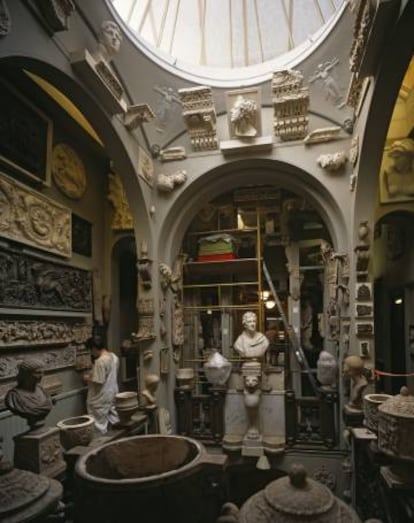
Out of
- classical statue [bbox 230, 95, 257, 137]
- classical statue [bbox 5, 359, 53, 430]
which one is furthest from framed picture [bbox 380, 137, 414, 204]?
classical statue [bbox 5, 359, 53, 430]

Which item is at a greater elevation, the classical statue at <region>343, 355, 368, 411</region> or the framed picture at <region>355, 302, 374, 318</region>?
the framed picture at <region>355, 302, 374, 318</region>

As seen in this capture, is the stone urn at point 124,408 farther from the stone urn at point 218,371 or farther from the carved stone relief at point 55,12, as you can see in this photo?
the carved stone relief at point 55,12

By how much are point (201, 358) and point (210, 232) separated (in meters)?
2.56

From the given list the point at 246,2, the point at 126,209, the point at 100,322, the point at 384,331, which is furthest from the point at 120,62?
the point at 384,331

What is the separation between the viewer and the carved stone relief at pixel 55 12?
328cm

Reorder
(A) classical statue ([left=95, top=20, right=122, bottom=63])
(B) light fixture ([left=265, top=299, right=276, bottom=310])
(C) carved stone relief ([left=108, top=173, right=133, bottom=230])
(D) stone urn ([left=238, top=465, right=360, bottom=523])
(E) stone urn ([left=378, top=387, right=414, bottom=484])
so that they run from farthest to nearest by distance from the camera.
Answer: (B) light fixture ([left=265, top=299, right=276, bottom=310]) < (C) carved stone relief ([left=108, top=173, right=133, bottom=230]) < (A) classical statue ([left=95, top=20, right=122, bottom=63]) < (E) stone urn ([left=378, top=387, right=414, bottom=484]) < (D) stone urn ([left=238, top=465, right=360, bottom=523])

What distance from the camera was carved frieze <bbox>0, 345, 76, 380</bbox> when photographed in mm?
4523

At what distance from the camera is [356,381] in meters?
4.83

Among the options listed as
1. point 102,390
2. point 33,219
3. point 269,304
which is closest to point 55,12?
point 33,219

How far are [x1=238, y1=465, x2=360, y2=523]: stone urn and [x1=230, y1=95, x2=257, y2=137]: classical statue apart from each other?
16.6 ft

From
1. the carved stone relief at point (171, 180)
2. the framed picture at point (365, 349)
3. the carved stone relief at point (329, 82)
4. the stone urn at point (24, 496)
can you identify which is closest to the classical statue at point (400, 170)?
the carved stone relief at point (329, 82)

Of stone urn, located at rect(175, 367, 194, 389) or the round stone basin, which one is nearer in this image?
the round stone basin

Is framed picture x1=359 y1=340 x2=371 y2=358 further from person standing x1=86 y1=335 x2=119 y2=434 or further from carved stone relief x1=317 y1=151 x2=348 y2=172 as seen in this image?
person standing x1=86 y1=335 x2=119 y2=434

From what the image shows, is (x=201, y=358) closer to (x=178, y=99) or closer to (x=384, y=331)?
(x=384, y=331)
